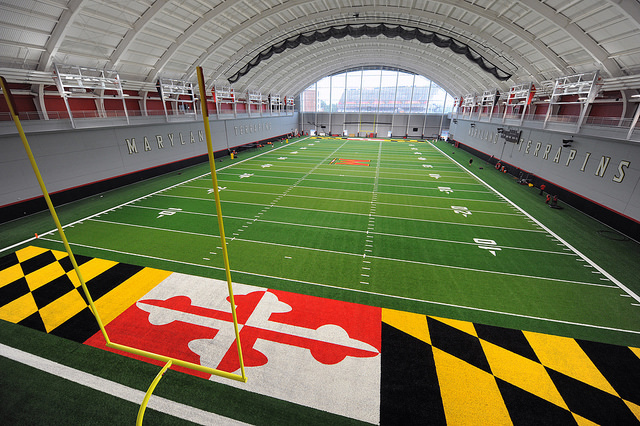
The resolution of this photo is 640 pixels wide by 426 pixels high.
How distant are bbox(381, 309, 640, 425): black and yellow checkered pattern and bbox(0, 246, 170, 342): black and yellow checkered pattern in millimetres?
7207

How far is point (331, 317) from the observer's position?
6867 mm

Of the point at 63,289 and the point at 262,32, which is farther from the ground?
the point at 262,32

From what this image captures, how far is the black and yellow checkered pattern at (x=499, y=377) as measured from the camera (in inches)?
184

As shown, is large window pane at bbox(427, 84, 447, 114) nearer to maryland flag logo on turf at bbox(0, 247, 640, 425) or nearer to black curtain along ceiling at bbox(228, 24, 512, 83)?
black curtain along ceiling at bbox(228, 24, 512, 83)

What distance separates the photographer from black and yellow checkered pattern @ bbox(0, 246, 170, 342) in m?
6.59

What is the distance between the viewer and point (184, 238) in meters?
10.8

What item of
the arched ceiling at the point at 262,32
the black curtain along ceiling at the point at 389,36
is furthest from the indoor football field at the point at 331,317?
the black curtain along ceiling at the point at 389,36

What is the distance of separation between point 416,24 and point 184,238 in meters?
28.7

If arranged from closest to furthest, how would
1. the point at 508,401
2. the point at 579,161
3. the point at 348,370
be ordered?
the point at 508,401
the point at 348,370
the point at 579,161

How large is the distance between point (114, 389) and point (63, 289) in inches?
184

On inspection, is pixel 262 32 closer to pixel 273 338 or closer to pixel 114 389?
pixel 273 338

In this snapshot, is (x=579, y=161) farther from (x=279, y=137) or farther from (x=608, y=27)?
(x=279, y=137)

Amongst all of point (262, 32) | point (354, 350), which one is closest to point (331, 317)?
point (354, 350)

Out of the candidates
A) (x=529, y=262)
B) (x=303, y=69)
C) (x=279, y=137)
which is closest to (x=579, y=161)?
(x=529, y=262)
